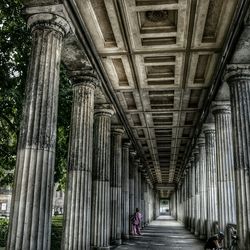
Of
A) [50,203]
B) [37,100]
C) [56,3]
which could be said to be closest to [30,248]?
[50,203]

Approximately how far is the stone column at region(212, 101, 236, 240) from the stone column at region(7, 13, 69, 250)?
864 centimetres

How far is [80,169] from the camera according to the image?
34.1 feet

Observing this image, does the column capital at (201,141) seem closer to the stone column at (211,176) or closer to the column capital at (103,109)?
the stone column at (211,176)

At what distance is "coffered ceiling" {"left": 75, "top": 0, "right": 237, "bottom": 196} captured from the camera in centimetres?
923

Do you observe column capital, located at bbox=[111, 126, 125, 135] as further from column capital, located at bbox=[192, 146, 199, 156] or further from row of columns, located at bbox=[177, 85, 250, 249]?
column capital, located at bbox=[192, 146, 199, 156]

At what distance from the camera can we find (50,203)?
7.21 meters

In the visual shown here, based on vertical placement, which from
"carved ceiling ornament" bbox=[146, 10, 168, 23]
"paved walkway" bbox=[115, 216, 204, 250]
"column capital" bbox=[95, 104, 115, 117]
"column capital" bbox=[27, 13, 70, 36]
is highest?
"carved ceiling ornament" bbox=[146, 10, 168, 23]

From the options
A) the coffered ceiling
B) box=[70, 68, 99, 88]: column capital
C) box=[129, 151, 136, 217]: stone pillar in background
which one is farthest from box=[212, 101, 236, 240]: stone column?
box=[129, 151, 136, 217]: stone pillar in background

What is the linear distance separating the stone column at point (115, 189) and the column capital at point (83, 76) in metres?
7.05

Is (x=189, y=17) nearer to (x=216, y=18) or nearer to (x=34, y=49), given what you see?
(x=216, y=18)

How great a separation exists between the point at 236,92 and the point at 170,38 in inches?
112

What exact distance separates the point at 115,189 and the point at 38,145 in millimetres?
11008

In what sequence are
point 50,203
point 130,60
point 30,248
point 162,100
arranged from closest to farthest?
point 30,248 < point 50,203 < point 130,60 < point 162,100

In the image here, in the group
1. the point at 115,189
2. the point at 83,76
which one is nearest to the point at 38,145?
the point at 83,76
